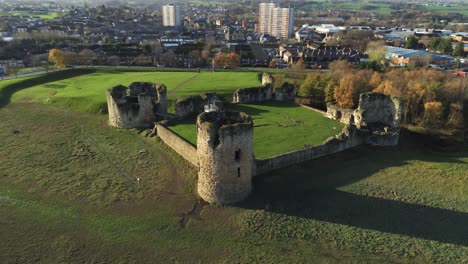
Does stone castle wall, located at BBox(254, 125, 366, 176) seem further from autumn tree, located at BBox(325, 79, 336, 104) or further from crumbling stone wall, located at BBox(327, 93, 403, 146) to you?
autumn tree, located at BBox(325, 79, 336, 104)

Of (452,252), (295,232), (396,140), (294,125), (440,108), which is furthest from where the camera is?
(440,108)

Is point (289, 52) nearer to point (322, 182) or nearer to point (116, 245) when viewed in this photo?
point (322, 182)

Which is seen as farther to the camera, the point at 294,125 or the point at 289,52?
the point at 289,52

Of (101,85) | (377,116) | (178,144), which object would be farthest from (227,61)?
(178,144)

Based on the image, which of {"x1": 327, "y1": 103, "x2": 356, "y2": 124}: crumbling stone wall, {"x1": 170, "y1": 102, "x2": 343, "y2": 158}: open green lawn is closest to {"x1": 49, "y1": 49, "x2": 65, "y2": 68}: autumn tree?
{"x1": 170, "y1": 102, "x2": 343, "y2": 158}: open green lawn

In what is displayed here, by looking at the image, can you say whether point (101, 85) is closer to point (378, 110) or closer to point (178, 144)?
point (178, 144)

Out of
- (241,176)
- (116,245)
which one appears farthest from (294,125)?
(116,245)

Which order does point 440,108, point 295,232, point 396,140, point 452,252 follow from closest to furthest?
1. point 452,252
2. point 295,232
3. point 396,140
4. point 440,108
